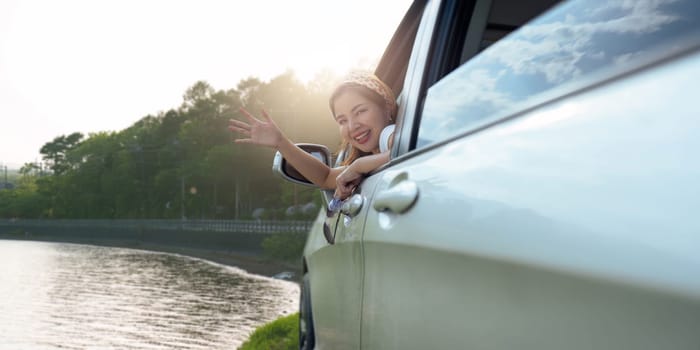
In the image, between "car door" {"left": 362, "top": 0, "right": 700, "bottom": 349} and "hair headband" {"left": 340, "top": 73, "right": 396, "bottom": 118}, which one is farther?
"hair headband" {"left": 340, "top": 73, "right": 396, "bottom": 118}

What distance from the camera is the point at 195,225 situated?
63250mm

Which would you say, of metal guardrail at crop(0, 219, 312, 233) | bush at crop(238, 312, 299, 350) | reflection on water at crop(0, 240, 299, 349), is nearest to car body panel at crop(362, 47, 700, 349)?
bush at crop(238, 312, 299, 350)

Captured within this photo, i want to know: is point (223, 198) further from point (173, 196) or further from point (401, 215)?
point (401, 215)

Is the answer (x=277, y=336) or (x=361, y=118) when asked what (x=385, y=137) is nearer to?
(x=361, y=118)

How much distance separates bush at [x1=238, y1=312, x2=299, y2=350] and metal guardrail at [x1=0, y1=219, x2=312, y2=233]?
32478mm

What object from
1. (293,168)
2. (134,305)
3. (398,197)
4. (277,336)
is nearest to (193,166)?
(134,305)

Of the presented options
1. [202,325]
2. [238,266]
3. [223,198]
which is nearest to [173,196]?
[223,198]

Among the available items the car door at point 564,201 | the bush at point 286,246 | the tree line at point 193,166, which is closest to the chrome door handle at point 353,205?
the car door at point 564,201

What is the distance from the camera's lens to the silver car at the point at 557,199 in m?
0.72

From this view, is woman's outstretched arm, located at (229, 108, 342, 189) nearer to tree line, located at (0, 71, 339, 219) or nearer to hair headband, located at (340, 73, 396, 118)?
hair headband, located at (340, 73, 396, 118)

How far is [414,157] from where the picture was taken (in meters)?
1.71

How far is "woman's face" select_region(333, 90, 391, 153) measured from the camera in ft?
8.46

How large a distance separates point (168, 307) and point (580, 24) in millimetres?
26539

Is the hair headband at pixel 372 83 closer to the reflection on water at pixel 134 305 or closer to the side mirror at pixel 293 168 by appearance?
the side mirror at pixel 293 168
